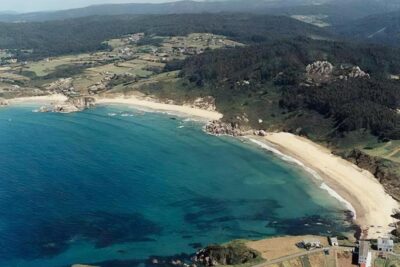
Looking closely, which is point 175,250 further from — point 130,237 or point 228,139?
point 228,139

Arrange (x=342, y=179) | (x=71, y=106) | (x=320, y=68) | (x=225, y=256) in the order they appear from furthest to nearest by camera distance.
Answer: (x=71, y=106)
(x=320, y=68)
(x=342, y=179)
(x=225, y=256)

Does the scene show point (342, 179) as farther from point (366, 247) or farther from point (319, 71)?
point (319, 71)

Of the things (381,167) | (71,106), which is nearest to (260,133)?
(381,167)

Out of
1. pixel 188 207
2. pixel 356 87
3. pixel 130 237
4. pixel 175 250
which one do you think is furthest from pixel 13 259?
pixel 356 87

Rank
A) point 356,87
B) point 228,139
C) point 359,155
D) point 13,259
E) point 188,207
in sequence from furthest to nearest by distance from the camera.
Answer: point 356,87, point 228,139, point 359,155, point 188,207, point 13,259

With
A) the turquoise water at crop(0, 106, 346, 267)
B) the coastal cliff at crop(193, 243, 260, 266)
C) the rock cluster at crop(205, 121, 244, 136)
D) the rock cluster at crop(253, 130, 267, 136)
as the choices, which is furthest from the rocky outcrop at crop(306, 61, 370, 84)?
the coastal cliff at crop(193, 243, 260, 266)

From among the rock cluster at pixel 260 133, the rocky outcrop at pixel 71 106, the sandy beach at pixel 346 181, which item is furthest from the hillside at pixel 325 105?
the rocky outcrop at pixel 71 106
